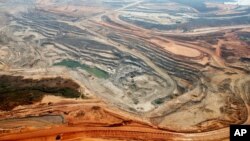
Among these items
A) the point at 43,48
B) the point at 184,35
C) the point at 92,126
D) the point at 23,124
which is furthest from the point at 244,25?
the point at 23,124

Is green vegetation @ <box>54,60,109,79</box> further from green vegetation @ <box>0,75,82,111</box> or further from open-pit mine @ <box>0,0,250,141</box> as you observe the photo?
green vegetation @ <box>0,75,82,111</box>

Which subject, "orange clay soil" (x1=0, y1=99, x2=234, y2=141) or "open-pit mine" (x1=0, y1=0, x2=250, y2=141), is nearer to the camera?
"orange clay soil" (x1=0, y1=99, x2=234, y2=141)

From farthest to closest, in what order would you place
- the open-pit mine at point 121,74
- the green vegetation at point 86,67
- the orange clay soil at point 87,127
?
1. the green vegetation at point 86,67
2. the open-pit mine at point 121,74
3. the orange clay soil at point 87,127

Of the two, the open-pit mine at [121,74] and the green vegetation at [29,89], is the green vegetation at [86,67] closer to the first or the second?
the open-pit mine at [121,74]

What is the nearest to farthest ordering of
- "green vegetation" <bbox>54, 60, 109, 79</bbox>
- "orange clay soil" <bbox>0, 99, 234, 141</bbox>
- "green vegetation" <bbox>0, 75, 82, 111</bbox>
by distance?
"orange clay soil" <bbox>0, 99, 234, 141</bbox>
"green vegetation" <bbox>0, 75, 82, 111</bbox>
"green vegetation" <bbox>54, 60, 109, 79</bbox>

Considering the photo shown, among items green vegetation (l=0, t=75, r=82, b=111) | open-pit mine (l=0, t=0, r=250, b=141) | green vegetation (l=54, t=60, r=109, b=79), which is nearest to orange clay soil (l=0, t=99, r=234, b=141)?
open-pit mine (l=0, t=0, r=250, b=141)

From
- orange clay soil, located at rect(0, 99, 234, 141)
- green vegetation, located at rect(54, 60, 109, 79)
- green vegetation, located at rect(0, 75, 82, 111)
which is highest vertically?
green vegetation, located at rect(54, 60, 109, 79)

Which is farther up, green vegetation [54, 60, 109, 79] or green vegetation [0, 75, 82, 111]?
green vegetation [54, 60, 109, 79]

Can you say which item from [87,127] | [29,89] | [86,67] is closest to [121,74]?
[86,67]

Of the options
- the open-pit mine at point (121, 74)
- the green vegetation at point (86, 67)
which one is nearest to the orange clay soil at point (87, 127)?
the open-pit mine at point (121, 74)

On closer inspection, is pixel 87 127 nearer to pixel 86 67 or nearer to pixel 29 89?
pixel 29 89
